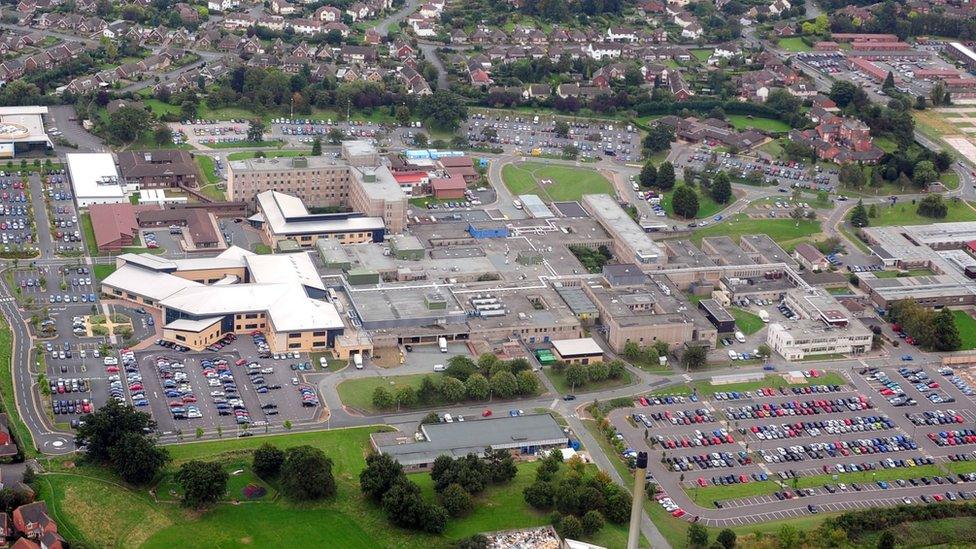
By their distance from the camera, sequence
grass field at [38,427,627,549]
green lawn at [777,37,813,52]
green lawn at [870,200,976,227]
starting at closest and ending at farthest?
grass field at [38,427,627,549] < green lawn at [870,200,976,227] < green lawn at [777,37,813,52]

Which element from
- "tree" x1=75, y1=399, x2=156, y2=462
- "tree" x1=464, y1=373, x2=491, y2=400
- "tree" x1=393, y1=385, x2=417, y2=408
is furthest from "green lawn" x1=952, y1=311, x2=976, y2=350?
"tree" x1=75, y1=399, x2=156, y2=462

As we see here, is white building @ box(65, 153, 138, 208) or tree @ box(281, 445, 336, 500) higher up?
tree @ box(281, 445, 336, 500)

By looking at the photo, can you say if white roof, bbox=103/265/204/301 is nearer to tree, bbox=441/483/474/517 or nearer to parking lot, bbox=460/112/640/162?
tree, bbox=441/483/474/517

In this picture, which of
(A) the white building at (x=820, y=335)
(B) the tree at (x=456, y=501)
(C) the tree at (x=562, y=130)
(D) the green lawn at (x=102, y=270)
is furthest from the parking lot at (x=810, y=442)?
(C) the tree at (x=562, y=130)

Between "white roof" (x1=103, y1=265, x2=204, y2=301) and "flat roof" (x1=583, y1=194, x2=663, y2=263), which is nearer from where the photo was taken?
"white roof" (x1=103, y1=265, x2=204, y2=301)

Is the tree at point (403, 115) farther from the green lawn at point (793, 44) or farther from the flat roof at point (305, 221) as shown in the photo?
the green lawn at point (793, 44)

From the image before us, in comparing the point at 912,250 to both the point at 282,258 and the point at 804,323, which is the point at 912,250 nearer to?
the point at 804,323
